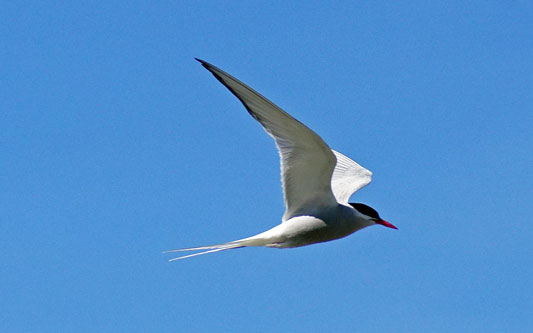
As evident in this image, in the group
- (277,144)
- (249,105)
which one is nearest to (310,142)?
(277,144)

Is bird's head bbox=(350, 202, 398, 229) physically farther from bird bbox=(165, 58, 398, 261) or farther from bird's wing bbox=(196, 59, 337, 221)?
bird's wing bbox=(196, 59, 337, 221)

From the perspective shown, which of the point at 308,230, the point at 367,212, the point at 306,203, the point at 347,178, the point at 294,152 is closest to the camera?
the point at 294,152

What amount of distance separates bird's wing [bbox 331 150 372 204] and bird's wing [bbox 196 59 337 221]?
1.18 meters

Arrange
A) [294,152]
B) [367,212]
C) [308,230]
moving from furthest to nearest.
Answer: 1. [367,212]
2. [308,230]
3. [294,152]

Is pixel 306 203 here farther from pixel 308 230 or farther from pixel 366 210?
pixel 366 210

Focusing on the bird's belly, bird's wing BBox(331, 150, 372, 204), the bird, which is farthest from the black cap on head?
bird's wing BBox(331, 150, 372, 204)

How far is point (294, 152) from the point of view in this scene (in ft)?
26.7

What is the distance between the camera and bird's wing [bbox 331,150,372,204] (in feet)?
33.0

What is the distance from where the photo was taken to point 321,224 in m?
8.62

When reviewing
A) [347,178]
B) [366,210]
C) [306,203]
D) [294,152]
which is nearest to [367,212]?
[366,210]

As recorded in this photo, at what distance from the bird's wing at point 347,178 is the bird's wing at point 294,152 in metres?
1.18

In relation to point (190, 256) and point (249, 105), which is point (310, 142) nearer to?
point (249, 105)

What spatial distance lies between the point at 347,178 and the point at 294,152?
8.07ft

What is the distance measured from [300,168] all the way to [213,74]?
1870 mm
